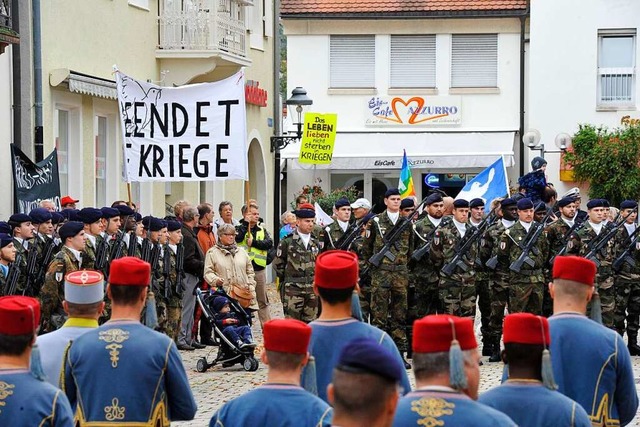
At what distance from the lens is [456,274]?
17.1 meters

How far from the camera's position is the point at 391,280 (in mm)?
16969

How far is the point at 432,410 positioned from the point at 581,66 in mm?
32076

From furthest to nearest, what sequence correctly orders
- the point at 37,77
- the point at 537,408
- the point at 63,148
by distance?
1. the point at 63,148
2. the point at 37,77
3. the point at 537,408

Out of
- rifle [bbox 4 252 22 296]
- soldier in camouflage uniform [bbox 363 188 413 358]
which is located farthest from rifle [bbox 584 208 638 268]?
rifle [bbox 4 252 22 296]

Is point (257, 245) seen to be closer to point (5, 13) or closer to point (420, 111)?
point (5, 13)

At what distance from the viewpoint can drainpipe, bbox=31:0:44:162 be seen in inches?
771

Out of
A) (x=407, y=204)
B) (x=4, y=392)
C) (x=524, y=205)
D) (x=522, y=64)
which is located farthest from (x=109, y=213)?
(x=522, y=64)

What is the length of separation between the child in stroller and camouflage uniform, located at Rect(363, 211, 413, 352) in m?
1.61

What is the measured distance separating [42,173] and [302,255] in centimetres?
379

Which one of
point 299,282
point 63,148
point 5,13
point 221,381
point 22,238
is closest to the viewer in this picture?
point 22,238

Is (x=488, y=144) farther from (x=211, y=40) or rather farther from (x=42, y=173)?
(x=42, y=173)

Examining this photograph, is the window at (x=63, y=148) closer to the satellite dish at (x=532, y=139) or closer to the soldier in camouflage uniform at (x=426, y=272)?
the soldier in camouflage uniform at (x=426, y=272)

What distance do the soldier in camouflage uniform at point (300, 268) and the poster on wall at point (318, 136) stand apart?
12.0 m

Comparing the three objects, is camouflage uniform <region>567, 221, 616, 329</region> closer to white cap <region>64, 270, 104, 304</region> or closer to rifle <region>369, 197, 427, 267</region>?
rifle <region>369, 197, 427, 267</region>
